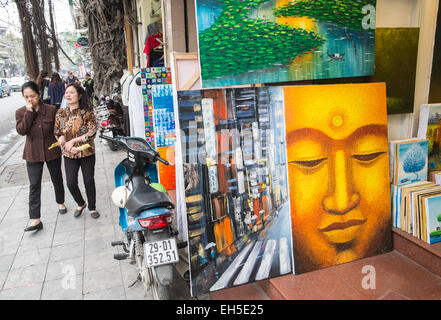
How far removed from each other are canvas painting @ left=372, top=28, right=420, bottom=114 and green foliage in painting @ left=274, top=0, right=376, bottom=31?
12.3 inches

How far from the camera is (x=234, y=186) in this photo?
8.82ft

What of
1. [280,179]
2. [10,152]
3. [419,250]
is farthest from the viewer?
[10,152]

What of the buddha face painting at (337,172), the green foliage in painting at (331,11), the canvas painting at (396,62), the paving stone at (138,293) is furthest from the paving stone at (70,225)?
the canvas painting at (396,62)

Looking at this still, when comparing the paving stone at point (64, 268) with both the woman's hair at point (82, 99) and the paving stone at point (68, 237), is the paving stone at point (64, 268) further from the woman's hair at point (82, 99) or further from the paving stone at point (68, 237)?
the woman's hair at point (82, 99)

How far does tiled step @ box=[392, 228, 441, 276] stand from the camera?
2.75m

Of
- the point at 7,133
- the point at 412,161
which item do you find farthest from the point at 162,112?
the point at 7,133

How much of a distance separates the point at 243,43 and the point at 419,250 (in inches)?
91.1

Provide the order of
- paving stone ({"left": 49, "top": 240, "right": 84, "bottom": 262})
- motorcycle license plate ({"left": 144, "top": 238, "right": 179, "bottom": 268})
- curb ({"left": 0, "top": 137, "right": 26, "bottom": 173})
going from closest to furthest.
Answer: motorcycle license plate ({"left": 144, "top": 238, "right": 179, "bottom": 268}) < paving stone ({"left": 49, "top": 240, "right": 84, "bottom": 262}) < curb ({"left": 0, "top": 137, "right": 26, "bottom": 173})

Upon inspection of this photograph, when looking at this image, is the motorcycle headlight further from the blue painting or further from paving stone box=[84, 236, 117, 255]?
the blue painting

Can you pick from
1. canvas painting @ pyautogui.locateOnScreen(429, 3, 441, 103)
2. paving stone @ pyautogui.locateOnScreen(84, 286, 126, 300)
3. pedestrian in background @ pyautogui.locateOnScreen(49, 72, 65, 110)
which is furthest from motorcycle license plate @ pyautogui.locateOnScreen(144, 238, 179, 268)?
pedestrian in background @ pyautogui.locateOnScreen(49, 72, 65, 110)

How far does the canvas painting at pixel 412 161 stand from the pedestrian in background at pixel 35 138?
384 centimetres

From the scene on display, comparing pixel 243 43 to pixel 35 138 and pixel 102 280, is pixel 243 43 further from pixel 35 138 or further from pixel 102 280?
pixel 35 138
